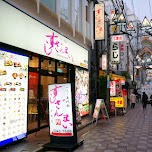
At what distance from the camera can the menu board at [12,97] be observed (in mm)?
7766

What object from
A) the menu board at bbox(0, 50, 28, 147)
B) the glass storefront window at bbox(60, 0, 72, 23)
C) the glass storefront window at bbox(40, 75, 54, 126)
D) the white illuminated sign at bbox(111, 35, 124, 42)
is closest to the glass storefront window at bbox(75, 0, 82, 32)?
the glass storefront window at bbox(60, 0, 72, 23)

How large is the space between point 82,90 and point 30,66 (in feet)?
22.3

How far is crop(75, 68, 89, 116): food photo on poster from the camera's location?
16.1 metres

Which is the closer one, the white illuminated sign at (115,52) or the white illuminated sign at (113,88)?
the white illuminated sign at (113,88)

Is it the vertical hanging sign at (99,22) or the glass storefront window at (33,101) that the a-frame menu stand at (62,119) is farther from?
the vertical hanging sign at (99,22)

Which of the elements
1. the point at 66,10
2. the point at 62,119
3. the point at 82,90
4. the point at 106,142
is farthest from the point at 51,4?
the point at 106,142

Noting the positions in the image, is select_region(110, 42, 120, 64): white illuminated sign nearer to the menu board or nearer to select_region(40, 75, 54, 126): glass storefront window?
select_region(40, 75, 54, 126): glass storefront window

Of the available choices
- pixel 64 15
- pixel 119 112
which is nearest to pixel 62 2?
pixel 64 15

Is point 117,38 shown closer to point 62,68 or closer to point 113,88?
point 113,88

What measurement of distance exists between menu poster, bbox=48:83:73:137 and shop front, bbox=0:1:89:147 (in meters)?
1.15

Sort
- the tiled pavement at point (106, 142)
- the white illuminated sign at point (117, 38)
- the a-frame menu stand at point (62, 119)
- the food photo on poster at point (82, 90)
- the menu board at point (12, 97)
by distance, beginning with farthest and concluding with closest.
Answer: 1. the white illuminated sign at point (117, 38)
2. the food photo on poster at point (82, 90)
3. the a-frame menu stand at point (62, 119)
4. the tiled pavement at point (106, 142)
5. the menu board at point (12, 97)

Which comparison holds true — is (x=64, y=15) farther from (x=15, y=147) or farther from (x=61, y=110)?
(x=15, y=147)

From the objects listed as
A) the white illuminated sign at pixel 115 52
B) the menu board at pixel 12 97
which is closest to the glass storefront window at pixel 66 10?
the menu board at pixel 12 97

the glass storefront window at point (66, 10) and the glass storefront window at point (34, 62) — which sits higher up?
the glass storefront window at point (66, 10)
